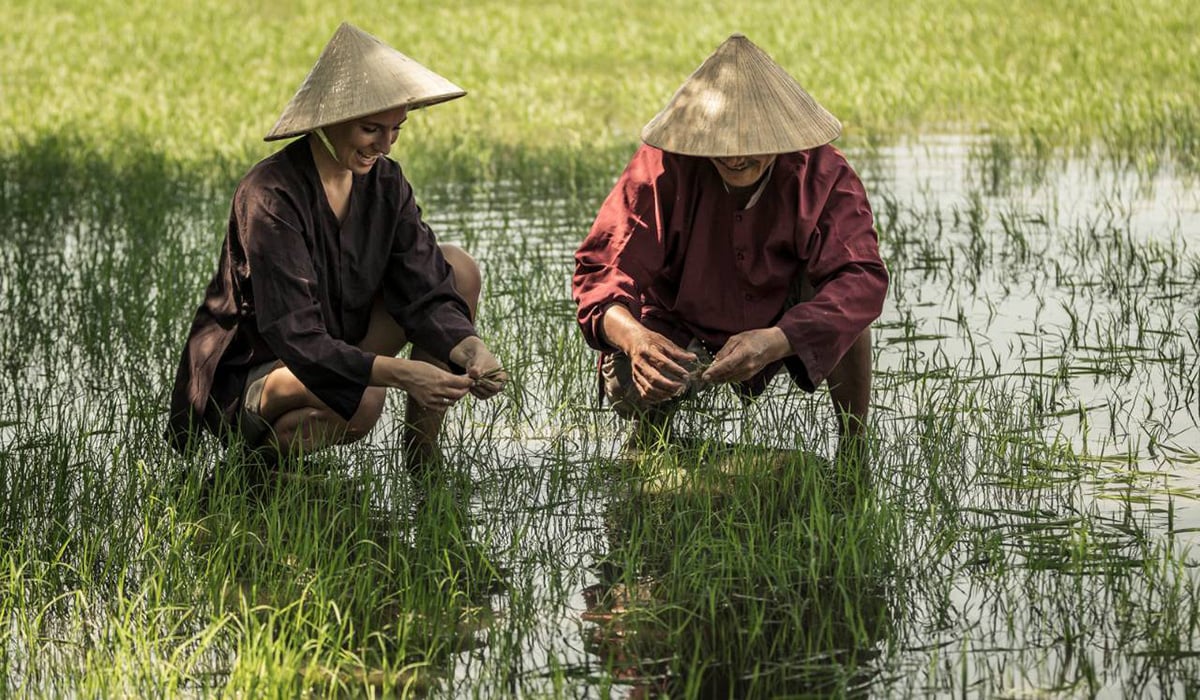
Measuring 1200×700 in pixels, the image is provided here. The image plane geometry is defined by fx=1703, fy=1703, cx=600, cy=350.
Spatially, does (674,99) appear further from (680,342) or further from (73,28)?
(73,28)

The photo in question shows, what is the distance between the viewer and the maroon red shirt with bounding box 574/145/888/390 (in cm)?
454

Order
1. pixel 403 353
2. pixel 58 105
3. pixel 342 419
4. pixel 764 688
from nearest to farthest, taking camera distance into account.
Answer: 1. pixel 764 688
2. pixel 342 419
3. pixel 403 353
4. pixel 58 105

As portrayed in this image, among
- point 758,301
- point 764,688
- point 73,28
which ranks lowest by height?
point 764,688

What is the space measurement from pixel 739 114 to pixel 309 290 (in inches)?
47.0

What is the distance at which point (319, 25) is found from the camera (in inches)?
661

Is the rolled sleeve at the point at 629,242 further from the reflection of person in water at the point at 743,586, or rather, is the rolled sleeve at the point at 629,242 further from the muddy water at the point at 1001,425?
the reflection of person in water at the point at 743,586

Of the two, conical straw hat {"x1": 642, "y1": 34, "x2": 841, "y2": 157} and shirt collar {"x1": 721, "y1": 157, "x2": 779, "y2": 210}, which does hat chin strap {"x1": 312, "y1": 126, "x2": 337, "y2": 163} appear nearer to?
conical straw hat {"x1": 642, "y1": 34, "x2": 841, "y2": 157}

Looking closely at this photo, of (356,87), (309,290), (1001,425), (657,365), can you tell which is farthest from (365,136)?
(1001,425)

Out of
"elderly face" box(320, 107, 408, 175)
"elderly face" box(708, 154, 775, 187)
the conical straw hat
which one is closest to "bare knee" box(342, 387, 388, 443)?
"elderly face" box(320, 107, 408, 175)

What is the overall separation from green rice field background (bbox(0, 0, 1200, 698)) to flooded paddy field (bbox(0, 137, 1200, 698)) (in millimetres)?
14

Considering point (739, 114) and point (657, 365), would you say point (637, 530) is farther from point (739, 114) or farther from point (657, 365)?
point (739, 114)

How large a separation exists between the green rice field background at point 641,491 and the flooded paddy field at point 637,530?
14mm

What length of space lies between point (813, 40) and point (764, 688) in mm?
10977

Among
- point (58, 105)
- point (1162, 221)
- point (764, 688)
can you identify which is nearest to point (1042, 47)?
point (1162, 221)
